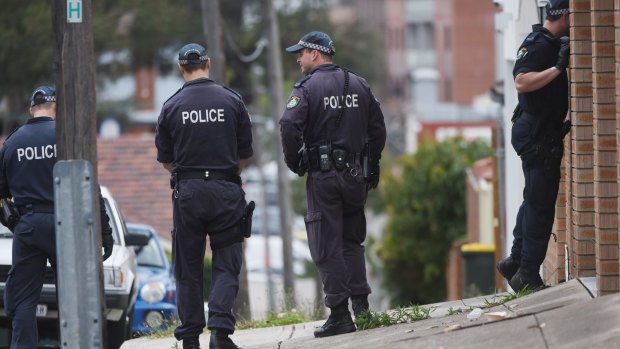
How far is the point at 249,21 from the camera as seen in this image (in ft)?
165

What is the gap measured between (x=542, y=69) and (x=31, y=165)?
11.1ft

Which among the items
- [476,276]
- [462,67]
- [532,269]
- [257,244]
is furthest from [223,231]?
[462,67]

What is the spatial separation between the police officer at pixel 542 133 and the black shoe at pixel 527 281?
1 cm

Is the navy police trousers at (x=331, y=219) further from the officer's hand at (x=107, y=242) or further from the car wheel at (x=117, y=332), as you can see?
the car wheel at (x=117, y=332)

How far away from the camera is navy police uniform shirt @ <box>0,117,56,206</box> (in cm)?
876

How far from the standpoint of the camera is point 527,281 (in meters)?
8.90

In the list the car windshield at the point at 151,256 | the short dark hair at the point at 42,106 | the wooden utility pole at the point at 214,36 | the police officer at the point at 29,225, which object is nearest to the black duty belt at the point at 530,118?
the police officer at the point at 29,225

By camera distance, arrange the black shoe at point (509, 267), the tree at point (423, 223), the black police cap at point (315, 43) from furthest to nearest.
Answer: the tree at point (423, 223)
the black shoe at point (509, 267)
the black police cap at point (315, 43)

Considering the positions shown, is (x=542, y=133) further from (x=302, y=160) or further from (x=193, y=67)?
(x=193, y=67)

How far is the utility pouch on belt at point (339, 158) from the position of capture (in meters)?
8.57

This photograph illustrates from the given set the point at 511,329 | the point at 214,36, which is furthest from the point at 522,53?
the point at 214,36

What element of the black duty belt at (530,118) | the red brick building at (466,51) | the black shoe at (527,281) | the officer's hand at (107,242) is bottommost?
the black shoe at (527,281)

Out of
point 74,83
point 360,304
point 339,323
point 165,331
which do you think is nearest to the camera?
point 74,83

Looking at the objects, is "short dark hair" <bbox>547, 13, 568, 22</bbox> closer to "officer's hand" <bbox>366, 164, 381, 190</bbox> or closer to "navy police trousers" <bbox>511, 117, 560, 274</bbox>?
"navy police trousers" <bbox>511, 117, 560, 274</bbox>
